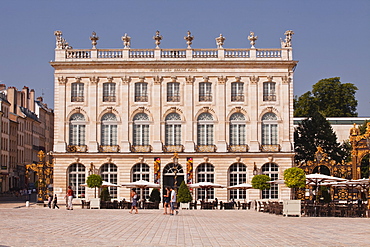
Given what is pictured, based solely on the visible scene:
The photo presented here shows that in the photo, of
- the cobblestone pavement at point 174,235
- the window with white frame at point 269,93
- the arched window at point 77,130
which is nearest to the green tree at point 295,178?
the cobblestone pavement at point 174,235

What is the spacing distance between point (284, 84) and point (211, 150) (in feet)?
25.8

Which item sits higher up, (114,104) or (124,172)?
(114,104)

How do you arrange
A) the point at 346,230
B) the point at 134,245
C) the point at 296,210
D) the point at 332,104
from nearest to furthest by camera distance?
the point at 134,245, the point at 346,230, the point at 296,210, the point at 332,104

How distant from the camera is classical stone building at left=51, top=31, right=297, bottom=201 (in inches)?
2308

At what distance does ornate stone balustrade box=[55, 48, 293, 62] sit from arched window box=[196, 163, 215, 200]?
8.71 m

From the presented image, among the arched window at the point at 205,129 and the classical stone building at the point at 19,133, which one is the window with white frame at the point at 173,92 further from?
the classical stone building at the point at 19,133

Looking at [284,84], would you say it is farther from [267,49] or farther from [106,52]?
[106,52]

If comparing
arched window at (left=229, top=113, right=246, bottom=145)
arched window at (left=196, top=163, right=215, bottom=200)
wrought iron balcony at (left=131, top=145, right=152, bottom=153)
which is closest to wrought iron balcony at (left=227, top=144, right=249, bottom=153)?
arched window at (left=229, top=113, right=246, bottom=145)

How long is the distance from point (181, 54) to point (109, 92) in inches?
258

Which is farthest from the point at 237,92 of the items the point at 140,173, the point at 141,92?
the point at 140,173

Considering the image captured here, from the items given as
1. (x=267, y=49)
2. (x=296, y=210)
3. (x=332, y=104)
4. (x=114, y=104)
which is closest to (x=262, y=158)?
(x=267, y=49)

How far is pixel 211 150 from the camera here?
58.8m

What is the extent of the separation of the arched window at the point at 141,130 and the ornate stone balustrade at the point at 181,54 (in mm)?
4656

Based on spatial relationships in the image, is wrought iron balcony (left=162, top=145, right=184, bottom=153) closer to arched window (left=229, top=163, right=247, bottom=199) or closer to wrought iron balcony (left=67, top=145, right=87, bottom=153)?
arched window (left=229, top=163, right=247, bottom=199)
